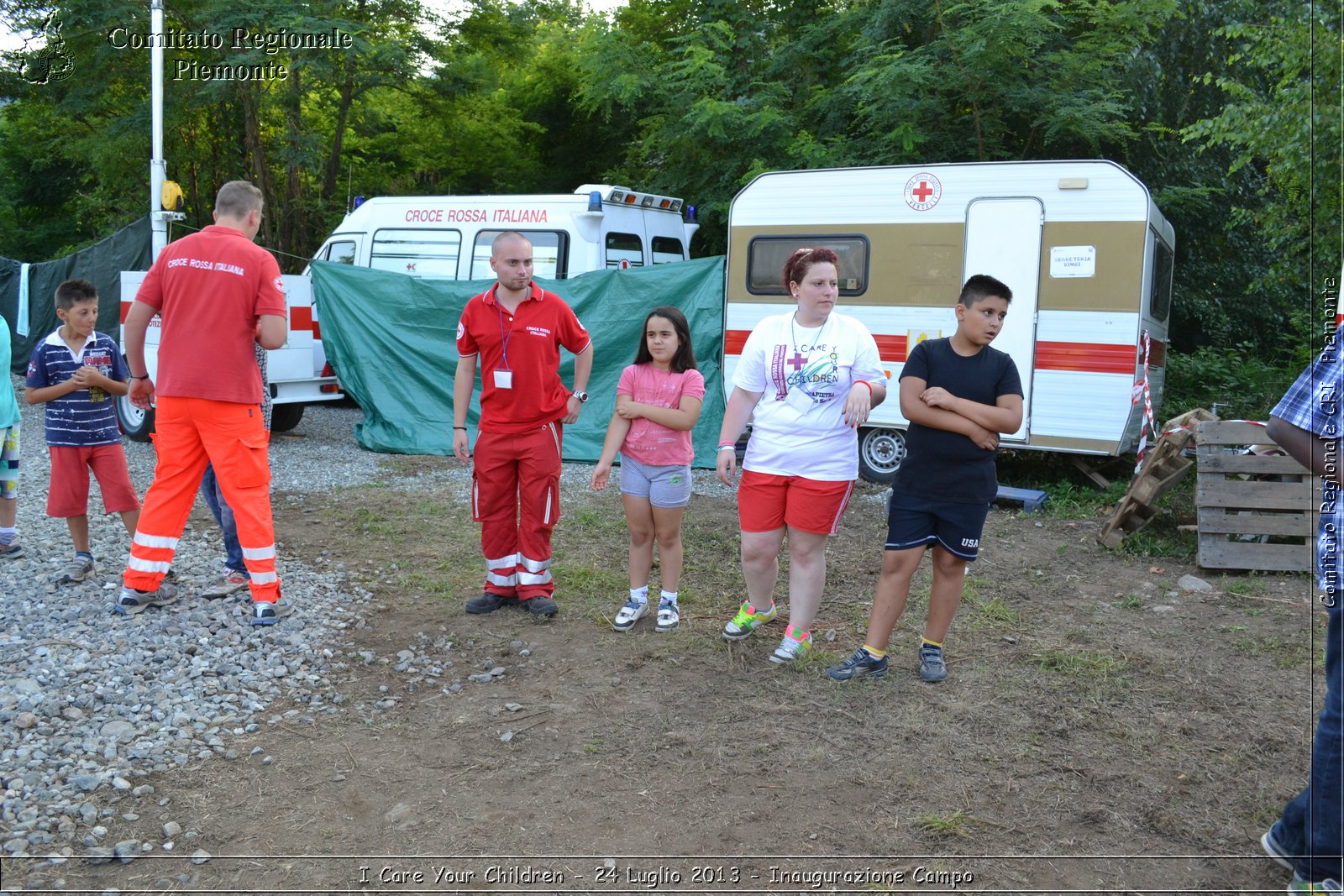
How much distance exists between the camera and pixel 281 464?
9.55m

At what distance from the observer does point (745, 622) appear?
15.6 ft

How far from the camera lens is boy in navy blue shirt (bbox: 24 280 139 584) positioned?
5.44 m

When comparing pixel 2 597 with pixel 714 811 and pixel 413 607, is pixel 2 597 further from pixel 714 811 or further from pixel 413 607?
pixel 714 811

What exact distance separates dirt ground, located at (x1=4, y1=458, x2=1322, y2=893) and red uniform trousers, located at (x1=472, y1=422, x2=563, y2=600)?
221 mm

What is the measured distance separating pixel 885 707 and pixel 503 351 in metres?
2.46

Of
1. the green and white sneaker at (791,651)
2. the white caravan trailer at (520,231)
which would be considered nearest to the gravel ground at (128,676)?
the green and white sneaker at (791,651)

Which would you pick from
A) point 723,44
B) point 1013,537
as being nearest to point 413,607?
point 1013,537

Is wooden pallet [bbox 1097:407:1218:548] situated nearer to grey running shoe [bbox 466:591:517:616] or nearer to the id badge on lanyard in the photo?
the id badge on lanyard

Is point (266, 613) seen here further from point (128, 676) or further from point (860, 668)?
point (860, 668)

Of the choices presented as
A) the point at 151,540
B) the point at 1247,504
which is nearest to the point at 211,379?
the point at 151,540

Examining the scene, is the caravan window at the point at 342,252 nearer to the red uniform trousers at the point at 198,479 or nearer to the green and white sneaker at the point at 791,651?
the red uniform trousers at the point at 198,479

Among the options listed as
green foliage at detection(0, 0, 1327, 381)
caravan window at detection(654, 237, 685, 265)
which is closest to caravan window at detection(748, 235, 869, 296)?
caravan window at detection(654, 237, 685, 265)

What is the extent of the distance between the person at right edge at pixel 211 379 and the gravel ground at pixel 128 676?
290mm

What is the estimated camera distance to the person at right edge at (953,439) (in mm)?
4004
